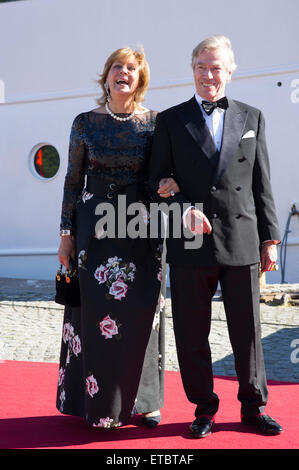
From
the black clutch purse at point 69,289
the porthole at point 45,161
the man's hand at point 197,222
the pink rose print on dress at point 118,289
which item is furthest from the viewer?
the porthole at point 45,161

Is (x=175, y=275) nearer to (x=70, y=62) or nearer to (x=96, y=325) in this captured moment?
(x=96, y=325)

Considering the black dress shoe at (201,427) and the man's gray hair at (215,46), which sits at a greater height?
the man's gray hair at (215,46)

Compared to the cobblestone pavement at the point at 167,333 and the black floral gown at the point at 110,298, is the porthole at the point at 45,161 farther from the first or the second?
the black floral gown at the point at 110,298

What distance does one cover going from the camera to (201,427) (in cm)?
302

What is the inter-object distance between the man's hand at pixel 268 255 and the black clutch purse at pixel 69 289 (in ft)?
3.31

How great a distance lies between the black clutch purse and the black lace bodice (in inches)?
21.4

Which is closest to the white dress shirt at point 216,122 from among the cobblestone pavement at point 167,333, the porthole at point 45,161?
the cobblestone pavement at point 167,333

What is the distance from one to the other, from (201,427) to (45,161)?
8555 mm

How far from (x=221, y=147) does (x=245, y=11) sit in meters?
7.19

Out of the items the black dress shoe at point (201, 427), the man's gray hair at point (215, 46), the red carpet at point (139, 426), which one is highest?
the man's gray hair at point (215, 46)

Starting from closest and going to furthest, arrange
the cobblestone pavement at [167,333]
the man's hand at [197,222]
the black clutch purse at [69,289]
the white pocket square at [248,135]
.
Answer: the man's hand at [197,222] → the white pocket square at [248,135] → the black clutch purse at [69,289] → the cobblestone pavement at [167,333]

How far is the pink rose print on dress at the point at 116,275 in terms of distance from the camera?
3.12m

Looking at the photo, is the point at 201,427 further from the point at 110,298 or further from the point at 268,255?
the point at 268,255

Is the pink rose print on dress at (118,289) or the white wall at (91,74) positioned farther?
the white wall at (91,74)
